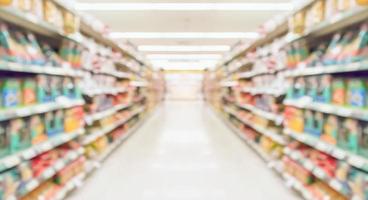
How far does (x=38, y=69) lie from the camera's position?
2348 millimetres

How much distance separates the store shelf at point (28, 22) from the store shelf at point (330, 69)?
201 centimetres

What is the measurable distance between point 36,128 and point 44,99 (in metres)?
0.25

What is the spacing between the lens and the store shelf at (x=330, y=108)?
1945mm

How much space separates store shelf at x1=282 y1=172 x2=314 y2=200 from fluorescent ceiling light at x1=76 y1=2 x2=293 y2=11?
5.26 meters

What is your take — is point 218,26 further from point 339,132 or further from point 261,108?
point 339,132

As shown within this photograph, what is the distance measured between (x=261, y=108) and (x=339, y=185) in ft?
7.88

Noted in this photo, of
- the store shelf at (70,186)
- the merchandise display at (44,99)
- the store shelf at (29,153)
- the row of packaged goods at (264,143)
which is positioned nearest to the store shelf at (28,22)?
the merchandise display at (44,99)

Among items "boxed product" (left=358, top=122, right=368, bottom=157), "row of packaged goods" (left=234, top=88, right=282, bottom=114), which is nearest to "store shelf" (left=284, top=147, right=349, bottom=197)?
"boxed product" (left=358, top=122, right=368, bottom=157)

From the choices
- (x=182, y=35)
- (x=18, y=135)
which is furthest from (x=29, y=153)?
(x=182, y=35)

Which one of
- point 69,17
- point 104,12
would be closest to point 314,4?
point 69,17

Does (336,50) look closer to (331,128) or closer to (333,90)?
(333,90)

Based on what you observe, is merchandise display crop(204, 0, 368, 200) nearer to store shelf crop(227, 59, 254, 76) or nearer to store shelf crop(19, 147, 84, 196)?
store shelf crop(227, 59, 254, 76)

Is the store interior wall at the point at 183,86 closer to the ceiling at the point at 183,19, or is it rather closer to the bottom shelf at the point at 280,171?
the ceiling at the point at 183,19

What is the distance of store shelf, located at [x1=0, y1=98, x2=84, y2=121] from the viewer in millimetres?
1950
